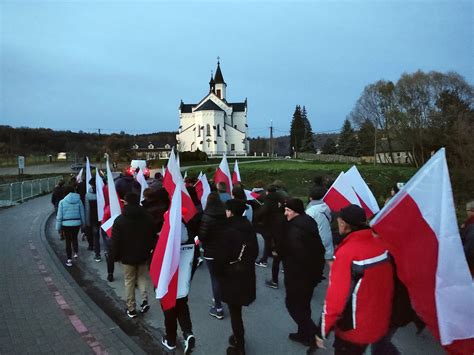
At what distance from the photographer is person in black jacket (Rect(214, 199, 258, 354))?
173 inches

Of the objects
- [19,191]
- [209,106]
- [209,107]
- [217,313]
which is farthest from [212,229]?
[209,106]

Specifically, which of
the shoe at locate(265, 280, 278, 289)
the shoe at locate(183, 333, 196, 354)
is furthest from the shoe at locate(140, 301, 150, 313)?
the shoe at locate(265, 280, 278, 289)

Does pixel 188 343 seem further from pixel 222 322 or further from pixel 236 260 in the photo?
pixel 236 260

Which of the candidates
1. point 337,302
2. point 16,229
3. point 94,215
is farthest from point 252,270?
point 16,229

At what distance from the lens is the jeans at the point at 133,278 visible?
5.79m

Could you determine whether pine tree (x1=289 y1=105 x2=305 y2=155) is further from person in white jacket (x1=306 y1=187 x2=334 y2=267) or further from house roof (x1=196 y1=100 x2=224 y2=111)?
person in white jacket (x1=306 y1=187 x2=334 y2=267)

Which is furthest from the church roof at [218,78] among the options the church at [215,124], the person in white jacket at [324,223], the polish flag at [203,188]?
the person in white jacket at [324,223]

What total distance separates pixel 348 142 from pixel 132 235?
7889 cm

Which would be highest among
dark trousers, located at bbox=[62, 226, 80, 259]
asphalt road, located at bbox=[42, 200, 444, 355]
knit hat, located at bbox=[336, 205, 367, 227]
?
knit hat, located at bbox=[336, 205, 367, 227]

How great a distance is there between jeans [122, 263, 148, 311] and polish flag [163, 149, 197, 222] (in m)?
1.08

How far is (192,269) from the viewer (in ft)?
17.0

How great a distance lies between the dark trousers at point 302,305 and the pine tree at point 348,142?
7742 centimetres

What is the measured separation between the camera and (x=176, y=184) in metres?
5.87

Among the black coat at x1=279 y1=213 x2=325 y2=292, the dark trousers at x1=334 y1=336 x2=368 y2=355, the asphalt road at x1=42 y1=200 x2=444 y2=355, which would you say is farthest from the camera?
the asphalt road at x1=42 y1=200 x2=444 y2=355
